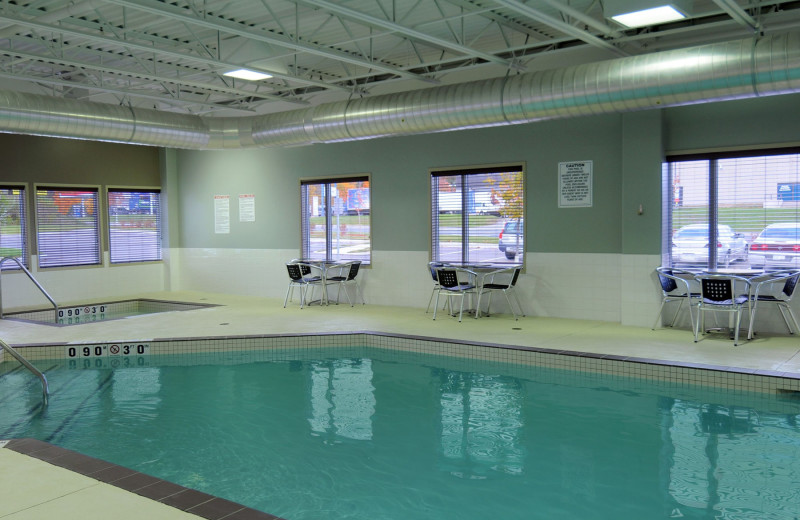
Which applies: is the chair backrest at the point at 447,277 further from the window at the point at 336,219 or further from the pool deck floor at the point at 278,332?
the window at the point at 336,219

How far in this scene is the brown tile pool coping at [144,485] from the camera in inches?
115

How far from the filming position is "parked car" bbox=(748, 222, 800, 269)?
7.07 meters

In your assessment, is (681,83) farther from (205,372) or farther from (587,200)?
(205,372)

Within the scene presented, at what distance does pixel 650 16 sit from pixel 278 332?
5.08 meters

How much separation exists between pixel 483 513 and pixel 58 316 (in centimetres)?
810

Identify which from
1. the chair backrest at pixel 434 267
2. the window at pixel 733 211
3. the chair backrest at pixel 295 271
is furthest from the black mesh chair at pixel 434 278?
the window at pixel 733 211

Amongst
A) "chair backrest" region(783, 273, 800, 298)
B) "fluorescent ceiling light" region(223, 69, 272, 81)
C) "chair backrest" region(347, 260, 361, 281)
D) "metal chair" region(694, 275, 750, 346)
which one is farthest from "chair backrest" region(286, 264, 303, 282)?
"chair backrest" region(783, 273, 800, 298)

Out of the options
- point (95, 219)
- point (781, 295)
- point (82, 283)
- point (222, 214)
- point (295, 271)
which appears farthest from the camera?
point (222, 214)

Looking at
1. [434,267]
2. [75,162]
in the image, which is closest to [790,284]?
[434,267]

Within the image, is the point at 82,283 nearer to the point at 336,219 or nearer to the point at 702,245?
the point at 336,219

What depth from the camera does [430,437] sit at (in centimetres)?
459

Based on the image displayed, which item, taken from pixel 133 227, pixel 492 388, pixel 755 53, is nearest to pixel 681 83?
pixel 755 53

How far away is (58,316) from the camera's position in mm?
9430

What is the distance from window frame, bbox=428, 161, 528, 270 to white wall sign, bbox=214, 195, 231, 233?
169 inches
